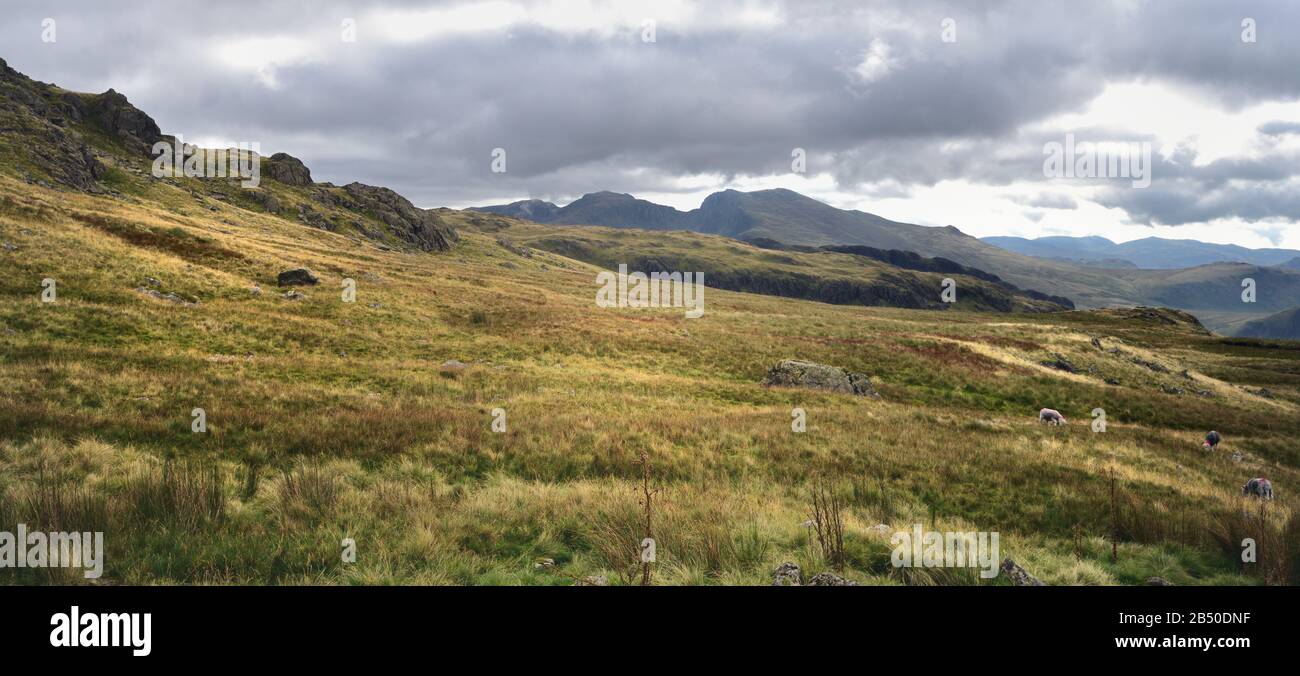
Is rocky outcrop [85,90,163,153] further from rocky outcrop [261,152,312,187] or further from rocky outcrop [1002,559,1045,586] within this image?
rocky outcrop [1002,559,1045,586]

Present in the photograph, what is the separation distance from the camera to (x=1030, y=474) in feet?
44.9

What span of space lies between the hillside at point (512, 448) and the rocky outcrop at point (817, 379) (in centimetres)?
142

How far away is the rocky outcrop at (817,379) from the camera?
91.9 ft

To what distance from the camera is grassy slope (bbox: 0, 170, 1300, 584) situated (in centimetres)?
702

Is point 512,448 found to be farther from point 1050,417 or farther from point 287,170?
point 287,170

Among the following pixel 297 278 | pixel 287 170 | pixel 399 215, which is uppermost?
pixel 287 170

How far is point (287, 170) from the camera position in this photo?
13350 centimetres

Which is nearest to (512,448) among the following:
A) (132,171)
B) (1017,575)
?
(1017,575)

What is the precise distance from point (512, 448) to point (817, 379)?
781 inches

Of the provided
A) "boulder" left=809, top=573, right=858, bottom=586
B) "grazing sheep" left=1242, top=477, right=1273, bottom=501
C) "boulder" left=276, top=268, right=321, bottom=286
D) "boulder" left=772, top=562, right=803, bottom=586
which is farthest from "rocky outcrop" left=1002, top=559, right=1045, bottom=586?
"boulder" left=276, top=268, right=321, bottom=286

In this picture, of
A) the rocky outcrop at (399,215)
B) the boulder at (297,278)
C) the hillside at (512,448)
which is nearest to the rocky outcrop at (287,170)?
the rocky outcrop at (399,215)
